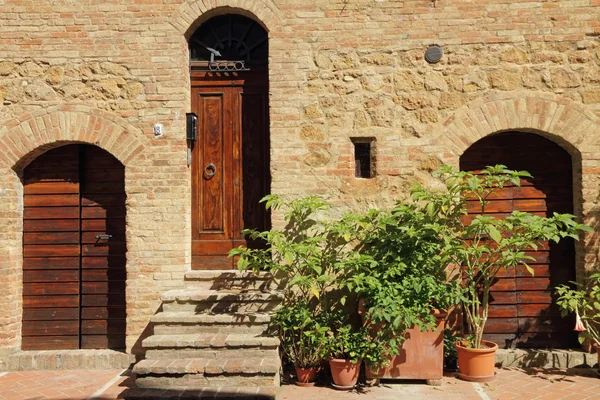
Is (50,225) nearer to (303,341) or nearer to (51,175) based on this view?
(51,175)

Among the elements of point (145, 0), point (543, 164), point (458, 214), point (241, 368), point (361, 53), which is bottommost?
point (241, 368)

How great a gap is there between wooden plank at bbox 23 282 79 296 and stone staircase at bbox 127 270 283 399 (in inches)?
58.1

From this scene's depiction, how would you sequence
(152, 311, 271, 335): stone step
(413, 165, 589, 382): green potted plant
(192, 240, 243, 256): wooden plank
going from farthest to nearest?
(192, 240, 243, 256): wooden plank, (152, 311, 271, 335): stone step, (413, 165, 589, 382): green potted plant

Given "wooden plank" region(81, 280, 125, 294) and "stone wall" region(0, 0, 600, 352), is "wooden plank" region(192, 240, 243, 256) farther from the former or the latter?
"wooden plank" region(81, 280, 125, 294)

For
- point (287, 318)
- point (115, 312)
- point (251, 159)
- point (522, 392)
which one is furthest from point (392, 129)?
point (115, 312)

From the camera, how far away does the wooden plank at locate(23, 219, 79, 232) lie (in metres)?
5.88

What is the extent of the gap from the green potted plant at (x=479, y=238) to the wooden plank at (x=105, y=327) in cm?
392

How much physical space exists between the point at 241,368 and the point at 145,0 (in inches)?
175

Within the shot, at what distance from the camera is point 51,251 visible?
5.88 metres

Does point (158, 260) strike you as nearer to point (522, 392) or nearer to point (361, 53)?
point (361, 53)

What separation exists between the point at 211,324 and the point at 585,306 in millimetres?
4108

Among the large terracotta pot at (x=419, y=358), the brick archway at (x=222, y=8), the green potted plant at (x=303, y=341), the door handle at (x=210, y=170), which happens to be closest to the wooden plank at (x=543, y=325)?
the large terracotta pot at (x=419, y=358)

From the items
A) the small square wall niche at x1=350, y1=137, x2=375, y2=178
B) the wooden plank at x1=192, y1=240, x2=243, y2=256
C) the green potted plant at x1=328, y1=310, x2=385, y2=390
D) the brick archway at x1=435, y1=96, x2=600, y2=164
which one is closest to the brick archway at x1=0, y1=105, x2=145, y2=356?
the wooden plank at x1=192, y1=240, x2=243, y2=256

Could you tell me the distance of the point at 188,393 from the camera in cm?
425
